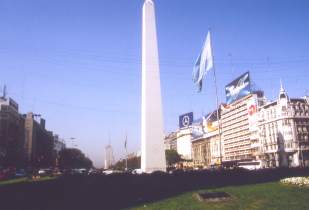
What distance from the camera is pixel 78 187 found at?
61.6ft

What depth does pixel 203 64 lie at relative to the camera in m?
33.1

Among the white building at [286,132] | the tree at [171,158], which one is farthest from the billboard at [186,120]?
the white building at [286,132]

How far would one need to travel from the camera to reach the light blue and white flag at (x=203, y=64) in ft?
104

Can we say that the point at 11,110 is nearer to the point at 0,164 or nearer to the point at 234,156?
the point at 0,164

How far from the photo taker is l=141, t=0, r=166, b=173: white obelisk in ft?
96.6

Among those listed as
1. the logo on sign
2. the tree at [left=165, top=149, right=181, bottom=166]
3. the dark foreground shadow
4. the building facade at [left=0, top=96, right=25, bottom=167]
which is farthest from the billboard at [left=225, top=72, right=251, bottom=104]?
the dark foreground shadow

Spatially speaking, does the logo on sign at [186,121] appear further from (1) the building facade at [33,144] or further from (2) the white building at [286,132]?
(1) the building facade at [33,144]

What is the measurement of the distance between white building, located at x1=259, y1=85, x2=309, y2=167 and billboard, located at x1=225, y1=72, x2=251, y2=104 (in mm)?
8207

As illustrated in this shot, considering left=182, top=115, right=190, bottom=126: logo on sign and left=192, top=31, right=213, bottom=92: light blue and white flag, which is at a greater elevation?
left=182, top=115, right=190, bottom=126: logo on sign

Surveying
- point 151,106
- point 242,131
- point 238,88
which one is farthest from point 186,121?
point 151,106

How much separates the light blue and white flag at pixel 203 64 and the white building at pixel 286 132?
182ft

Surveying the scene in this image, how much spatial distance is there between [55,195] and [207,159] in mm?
128388

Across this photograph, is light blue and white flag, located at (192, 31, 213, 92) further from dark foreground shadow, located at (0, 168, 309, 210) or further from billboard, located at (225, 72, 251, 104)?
billboard, located at (225, 72, 251, 104)

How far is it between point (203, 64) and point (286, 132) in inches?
2345
